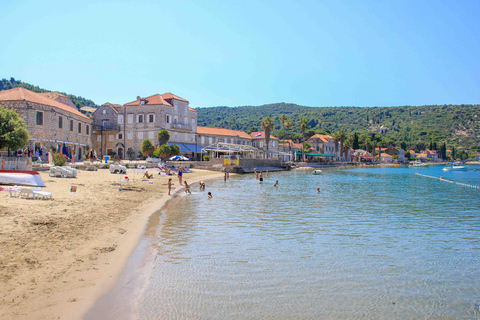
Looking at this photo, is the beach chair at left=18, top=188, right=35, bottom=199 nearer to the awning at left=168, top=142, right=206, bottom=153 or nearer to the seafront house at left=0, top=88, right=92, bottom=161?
the seafront house at left=0, top=88, right=92, bottom=161

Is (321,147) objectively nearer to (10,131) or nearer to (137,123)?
(137,123)

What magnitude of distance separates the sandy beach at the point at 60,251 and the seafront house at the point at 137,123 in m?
38.7

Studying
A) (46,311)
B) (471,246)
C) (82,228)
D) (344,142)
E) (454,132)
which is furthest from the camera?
(454,132)

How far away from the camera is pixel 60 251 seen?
7980 mm

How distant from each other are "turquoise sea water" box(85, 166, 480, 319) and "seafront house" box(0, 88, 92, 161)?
945 inches

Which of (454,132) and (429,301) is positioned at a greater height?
(454,132)

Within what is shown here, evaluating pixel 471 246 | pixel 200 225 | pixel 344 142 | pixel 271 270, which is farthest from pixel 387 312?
pixel 344 142

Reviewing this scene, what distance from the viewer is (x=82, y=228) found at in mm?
10289

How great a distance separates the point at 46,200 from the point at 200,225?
6043mm

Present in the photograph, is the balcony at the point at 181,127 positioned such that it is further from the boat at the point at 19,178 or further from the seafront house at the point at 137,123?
the boat at the point at 19,178

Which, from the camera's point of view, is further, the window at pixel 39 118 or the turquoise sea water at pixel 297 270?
the window at pixel 39 118

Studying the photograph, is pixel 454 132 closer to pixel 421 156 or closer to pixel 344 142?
pixel 421 156

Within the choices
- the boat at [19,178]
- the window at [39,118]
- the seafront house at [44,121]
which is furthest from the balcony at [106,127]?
the boat at [19,178]

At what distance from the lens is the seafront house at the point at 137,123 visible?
5275 centimetres
